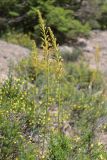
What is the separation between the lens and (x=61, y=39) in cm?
1369

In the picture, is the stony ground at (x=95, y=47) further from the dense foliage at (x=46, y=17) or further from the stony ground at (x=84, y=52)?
the dense foliage at (x=46, y=17)

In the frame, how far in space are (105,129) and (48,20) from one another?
262 inches

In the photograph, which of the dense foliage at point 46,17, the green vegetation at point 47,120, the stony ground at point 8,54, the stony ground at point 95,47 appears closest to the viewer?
the green vegetation at point 47,120

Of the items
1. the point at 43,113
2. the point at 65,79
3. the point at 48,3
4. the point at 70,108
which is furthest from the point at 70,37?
the point at 43,113

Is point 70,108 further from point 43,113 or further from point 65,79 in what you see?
point 65,79

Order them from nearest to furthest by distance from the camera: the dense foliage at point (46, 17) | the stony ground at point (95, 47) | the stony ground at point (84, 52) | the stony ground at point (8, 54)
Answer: the stony ground at point (84, 52) < the stony ground at point (8, 54) < the stony ground at point (95, 47) < the dense foliage at point (46, 17)

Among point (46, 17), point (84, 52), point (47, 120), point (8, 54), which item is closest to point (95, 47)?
point (84, 52)

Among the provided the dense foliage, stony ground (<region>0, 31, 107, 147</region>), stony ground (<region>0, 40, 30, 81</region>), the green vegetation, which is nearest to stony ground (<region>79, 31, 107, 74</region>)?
stony ground (<region>0, 31, 107, 147</region>)

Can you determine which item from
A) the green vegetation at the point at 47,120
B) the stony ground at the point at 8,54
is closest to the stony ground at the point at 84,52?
the stony ground at the point at 8,54

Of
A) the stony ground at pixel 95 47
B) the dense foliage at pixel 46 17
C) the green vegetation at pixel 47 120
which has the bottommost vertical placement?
the stony ground at pixel 95 47

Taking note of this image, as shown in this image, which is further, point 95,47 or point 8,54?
point 95,47

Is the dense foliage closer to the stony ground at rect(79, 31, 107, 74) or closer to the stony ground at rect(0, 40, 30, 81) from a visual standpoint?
the stony ground at rect(79, 31, 107, 74)

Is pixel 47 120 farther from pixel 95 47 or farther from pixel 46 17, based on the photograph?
pixel 95 47

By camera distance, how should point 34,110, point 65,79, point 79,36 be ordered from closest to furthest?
point 34,110, point 65,79, point 79,36
